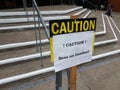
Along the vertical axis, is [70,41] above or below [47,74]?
above

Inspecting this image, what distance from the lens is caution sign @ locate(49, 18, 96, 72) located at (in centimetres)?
158

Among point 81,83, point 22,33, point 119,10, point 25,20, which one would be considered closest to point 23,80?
point 81,83

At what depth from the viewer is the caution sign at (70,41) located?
5.17 feet

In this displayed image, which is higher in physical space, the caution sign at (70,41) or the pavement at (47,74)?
the caution sign at (70,41)

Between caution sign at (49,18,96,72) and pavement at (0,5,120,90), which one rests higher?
caution sign at (49,18,96,72)

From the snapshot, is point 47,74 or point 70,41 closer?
point 70,41

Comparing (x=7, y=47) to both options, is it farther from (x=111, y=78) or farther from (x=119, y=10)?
(x=119, y=10)

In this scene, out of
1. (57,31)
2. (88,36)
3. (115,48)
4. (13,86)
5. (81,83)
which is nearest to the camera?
(57,31)

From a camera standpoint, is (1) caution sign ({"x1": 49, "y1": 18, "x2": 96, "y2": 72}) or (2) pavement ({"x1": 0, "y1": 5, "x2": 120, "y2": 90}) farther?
(2) pavement ({"x1": 0, "y1": 5, "x2": 120, "y2": 90})

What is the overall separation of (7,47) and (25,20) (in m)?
1.50

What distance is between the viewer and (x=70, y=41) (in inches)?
65.4

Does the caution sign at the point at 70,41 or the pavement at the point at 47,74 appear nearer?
the caution sign at the point at 70,41

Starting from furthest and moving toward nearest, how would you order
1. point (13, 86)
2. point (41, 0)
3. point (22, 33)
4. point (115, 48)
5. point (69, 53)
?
point (41, 0), point (115, 48), point (22, 33), point (13, 86), point (69, 53)

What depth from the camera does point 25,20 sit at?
4.77 m
